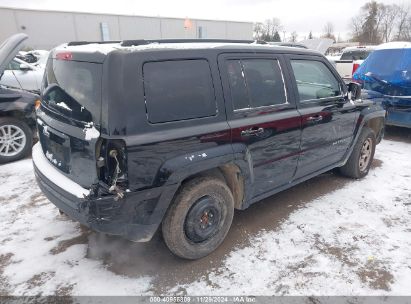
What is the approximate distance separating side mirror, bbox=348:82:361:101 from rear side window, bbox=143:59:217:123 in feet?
7.90

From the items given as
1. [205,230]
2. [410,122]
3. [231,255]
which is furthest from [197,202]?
[410,122]

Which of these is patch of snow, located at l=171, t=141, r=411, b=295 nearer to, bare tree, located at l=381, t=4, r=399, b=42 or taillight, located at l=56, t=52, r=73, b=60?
taillight, located at l=56, t=52, r=73, b=60

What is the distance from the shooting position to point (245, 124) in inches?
118

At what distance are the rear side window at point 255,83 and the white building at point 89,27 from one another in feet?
121

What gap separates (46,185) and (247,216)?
2177 millimetres

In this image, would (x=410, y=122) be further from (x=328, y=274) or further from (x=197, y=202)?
(x=197, y=202)

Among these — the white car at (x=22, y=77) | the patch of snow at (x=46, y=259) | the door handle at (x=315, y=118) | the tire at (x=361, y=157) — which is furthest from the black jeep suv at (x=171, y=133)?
the white car at (x=22, y=77)

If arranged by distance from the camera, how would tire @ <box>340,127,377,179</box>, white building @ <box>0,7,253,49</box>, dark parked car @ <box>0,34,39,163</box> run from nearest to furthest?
1. tire @ <box>340,127,377,179</box>
2. dark parked car @ <box>0,34,39,163</box>
3. white building @ <box>0,7,253,49</box>

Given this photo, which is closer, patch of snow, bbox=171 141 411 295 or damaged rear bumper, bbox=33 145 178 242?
damaged rear bumper, bbox=33 145 178 242

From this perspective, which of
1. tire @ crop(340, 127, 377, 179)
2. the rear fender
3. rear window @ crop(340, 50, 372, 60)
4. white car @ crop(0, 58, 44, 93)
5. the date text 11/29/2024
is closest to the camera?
the date text 11/29/2024

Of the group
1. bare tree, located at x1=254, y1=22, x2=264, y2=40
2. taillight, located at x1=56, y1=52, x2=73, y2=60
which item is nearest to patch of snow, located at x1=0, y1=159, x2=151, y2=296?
taillight, located at x1=56, y1=52, x2=73, y2=60

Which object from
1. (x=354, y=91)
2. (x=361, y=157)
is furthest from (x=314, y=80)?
(x=361, y=157)

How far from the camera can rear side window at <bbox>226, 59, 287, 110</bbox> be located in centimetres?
298

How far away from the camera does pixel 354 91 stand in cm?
429
